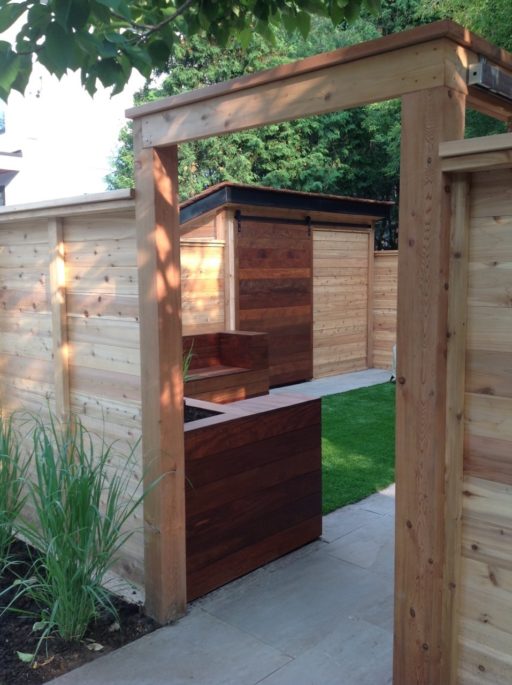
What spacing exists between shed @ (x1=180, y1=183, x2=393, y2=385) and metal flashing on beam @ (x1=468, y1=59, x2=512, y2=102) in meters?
6.30

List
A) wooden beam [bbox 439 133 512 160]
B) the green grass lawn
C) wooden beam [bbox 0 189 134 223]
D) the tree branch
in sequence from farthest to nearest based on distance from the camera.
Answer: the green grass lawn → the tree branch → wooden beam [bbox 0 189 134 223] → wooden beam [bbox 439 133 512 160]

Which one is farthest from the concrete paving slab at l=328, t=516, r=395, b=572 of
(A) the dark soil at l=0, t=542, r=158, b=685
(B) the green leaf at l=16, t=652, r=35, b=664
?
(B) the green leaf at l=16, t=652, r=35, b=664

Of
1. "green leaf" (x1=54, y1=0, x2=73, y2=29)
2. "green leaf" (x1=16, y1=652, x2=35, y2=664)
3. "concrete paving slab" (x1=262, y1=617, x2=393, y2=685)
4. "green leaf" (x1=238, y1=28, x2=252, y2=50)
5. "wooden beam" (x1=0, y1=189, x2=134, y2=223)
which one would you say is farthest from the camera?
"green leaf" (x1=238, y1=28, x2=252, y2=50)

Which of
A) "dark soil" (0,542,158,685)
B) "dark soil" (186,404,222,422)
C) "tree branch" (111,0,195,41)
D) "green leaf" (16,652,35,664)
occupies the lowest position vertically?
"dark soil" (0,542,158,685)

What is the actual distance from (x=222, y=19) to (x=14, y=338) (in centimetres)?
238

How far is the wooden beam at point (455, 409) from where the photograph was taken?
217 centimetres

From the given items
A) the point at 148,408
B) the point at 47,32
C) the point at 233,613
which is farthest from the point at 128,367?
the point at 47,32

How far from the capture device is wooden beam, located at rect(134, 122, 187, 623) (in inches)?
122

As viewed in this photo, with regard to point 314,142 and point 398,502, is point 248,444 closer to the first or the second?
point 398,502

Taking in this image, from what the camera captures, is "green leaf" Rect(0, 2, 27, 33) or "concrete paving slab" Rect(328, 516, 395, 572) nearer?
"green leaf" Rect(0, 2, 27, 33)

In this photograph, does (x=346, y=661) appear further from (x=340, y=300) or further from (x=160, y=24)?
(x=340, y=300)

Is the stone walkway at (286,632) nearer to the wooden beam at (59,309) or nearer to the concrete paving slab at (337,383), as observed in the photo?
the wooden beam at (59,309)

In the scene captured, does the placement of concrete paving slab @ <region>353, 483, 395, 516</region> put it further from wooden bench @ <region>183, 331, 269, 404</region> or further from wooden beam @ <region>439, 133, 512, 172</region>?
wooden beam @ <region>439, 133, 512, 172</region>

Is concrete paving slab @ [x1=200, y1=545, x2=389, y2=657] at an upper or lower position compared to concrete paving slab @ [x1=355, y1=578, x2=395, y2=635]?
lower
